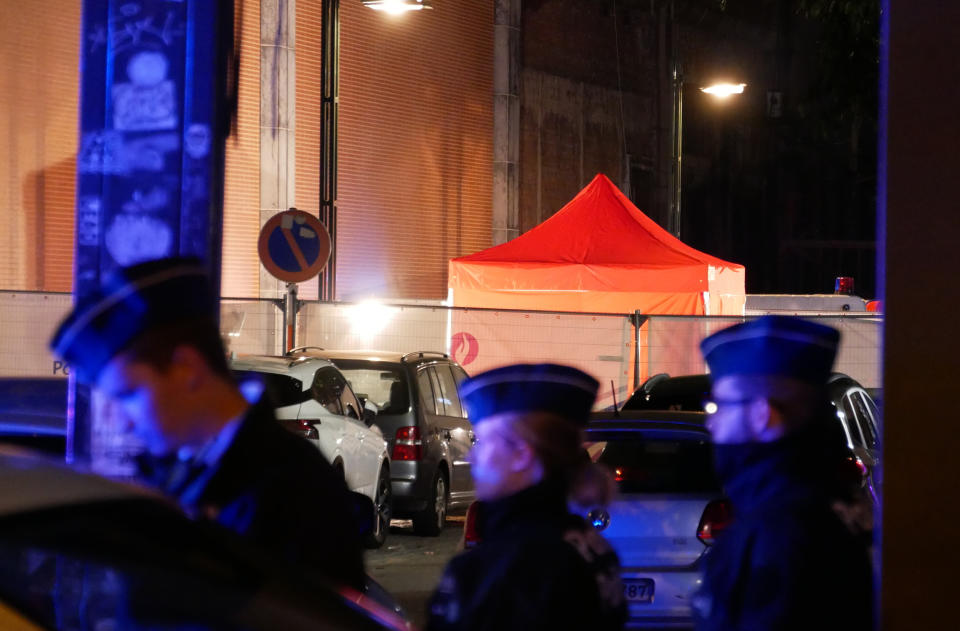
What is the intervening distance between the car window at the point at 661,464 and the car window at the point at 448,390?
6237mm

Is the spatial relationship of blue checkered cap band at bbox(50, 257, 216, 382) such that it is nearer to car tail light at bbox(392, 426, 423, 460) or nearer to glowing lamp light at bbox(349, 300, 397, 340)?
car tail light at bbox(392, 426, 423, 460)

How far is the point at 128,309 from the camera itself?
121 inches

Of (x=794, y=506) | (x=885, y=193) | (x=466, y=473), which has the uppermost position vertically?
(x=885, y=193)

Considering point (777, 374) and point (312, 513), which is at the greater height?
point (777, 374)

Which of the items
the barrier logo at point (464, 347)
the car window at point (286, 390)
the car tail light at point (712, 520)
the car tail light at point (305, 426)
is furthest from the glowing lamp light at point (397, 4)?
the car tail light at point (712, 520)

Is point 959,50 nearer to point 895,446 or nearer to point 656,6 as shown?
point 895,446

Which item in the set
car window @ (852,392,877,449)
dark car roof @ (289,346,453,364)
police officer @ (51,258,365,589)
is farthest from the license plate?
dark car roof @ (289,346,453,364)

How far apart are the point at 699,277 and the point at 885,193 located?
617 inches

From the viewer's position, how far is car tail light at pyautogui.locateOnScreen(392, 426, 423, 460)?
13.5 m

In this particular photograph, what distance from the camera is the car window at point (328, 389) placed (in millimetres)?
12000

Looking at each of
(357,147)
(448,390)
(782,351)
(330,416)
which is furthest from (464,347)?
(782,351)

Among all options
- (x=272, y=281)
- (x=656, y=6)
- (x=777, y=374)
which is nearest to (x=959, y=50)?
(x=777, y=374)

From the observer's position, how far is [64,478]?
244 cm

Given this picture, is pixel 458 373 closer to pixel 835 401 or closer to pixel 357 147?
pixel 835 401
